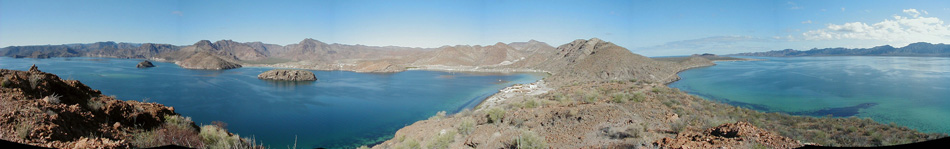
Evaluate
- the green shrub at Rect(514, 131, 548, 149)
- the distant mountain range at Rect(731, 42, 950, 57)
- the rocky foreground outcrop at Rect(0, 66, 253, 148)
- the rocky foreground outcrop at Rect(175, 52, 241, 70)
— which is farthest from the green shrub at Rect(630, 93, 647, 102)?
the rocky foreground outcrop at Rect(175, 52, 241, 70)

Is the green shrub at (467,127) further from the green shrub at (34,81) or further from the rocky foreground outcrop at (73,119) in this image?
the green shrub at (34,81)

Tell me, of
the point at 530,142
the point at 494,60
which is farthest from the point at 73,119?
the point at 494,60

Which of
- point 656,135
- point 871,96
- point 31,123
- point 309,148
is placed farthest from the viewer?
point 871,96

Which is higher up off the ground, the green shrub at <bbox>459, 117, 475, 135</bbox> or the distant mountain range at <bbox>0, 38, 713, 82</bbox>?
the distant mountain range at <bbox>0, 38, 713, 82</bbox>

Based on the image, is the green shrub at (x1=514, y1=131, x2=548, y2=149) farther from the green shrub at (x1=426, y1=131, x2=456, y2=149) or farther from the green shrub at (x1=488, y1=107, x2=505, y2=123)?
the green shrub at (x1=488, y1=107, x2=505, y2=123)

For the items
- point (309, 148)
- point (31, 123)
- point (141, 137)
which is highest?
point (31, 123)

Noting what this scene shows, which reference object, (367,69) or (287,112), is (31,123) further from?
(367,69)

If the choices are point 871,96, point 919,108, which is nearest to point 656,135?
point 919,108
